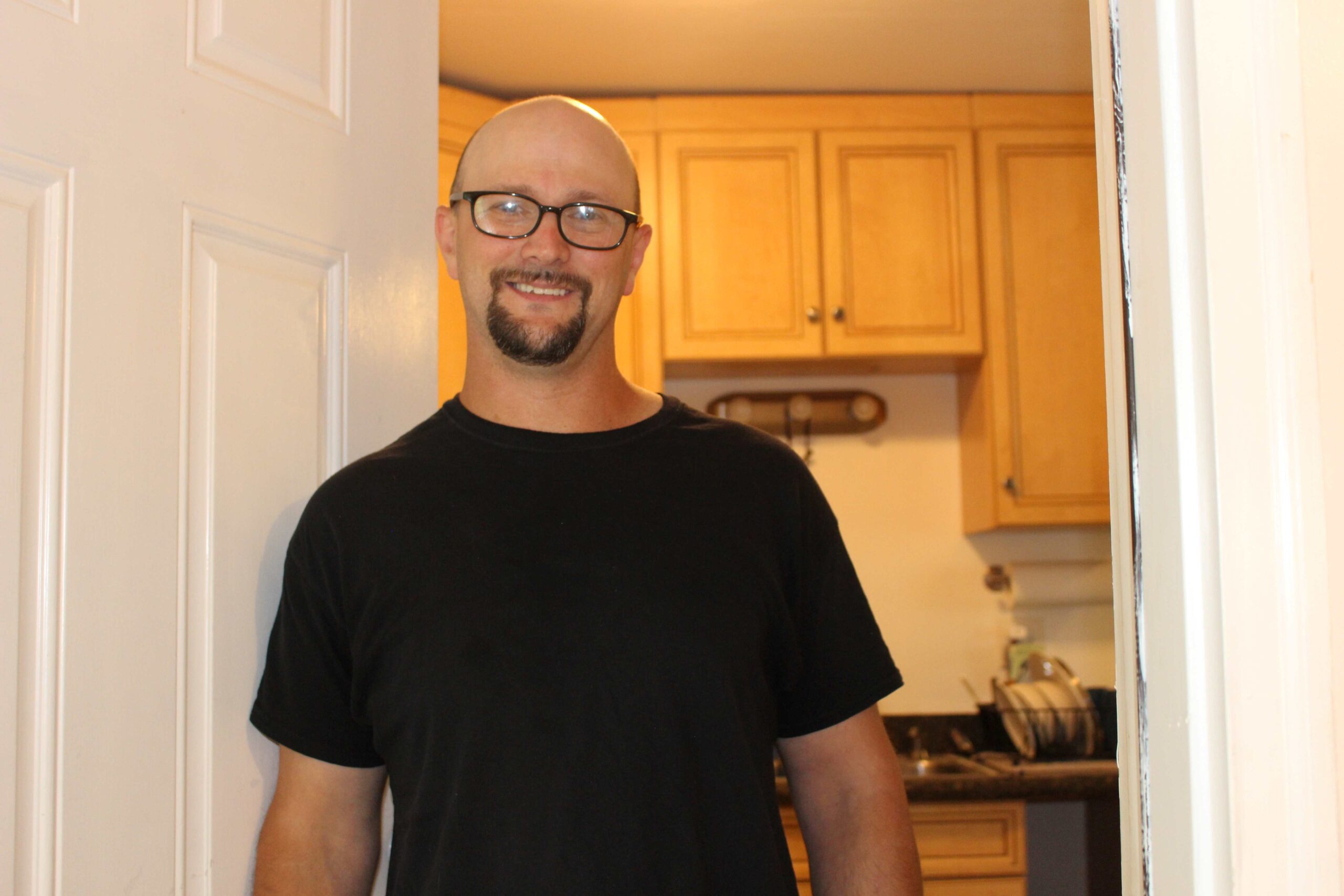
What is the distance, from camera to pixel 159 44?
1.00m

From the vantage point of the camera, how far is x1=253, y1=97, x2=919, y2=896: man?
3.56 feet

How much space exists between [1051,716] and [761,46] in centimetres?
180

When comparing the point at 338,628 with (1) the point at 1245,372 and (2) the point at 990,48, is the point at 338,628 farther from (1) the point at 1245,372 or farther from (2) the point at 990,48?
(2) the point at 990,48

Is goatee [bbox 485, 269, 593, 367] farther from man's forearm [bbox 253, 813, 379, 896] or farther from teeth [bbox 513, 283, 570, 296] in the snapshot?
man's forearm [bbox 253, 813, 379, 896]

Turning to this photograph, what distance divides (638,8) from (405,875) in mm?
2011

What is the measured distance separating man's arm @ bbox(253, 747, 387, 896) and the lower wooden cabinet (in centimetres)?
157

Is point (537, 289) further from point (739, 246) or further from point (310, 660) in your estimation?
point (739, 246)

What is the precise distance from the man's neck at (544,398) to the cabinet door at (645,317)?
62.2 inches

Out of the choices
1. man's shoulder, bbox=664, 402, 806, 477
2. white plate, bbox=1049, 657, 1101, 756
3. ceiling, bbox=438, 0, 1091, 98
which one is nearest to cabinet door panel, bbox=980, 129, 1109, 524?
ceiling, bbox=438, 0, 1091, 98

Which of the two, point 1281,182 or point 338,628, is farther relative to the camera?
point 338,628

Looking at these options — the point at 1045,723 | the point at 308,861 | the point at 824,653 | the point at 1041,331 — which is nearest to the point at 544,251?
the point at 824,653

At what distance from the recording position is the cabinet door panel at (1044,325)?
292 centimetres

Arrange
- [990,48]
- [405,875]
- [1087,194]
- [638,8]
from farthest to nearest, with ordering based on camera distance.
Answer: [1087,194]
[990,48]
[638,8]
[405,875]

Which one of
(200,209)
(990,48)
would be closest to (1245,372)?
(200,209)
